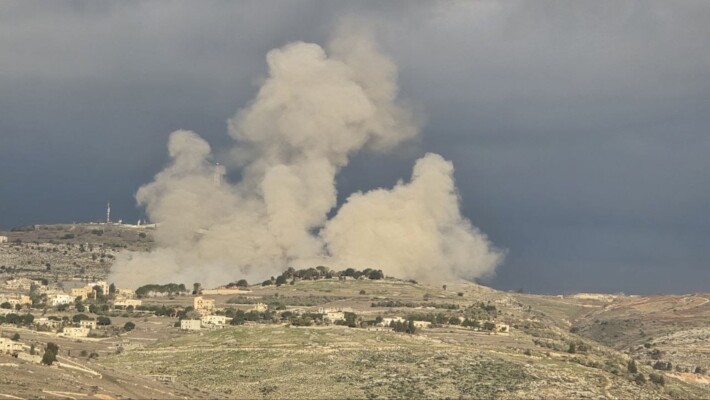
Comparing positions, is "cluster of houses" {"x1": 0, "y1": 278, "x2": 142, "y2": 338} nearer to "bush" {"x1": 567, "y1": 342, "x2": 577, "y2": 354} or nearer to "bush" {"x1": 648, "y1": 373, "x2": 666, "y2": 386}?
"bush" {"x1": 567, "y1": 342, "x2": 577, "y2": 354}

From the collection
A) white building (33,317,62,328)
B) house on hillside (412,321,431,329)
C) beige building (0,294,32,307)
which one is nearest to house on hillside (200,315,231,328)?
white building (33,317,62,328)

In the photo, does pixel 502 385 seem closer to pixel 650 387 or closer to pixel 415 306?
pixel 650 387

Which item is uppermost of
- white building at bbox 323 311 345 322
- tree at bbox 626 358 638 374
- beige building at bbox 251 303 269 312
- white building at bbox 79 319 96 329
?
beige building at bbox 251 303 269 312

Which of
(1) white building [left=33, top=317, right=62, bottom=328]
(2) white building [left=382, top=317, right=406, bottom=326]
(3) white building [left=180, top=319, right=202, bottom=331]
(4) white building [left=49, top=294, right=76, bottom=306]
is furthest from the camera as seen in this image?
(4) white building [left=49, top=294, right=76, bottom=306]

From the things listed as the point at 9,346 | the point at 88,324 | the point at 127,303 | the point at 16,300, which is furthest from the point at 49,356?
the point at 16,300

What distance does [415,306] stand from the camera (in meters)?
185

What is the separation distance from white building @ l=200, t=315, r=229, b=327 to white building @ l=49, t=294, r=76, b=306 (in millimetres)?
30680

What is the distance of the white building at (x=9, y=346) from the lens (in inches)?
4705

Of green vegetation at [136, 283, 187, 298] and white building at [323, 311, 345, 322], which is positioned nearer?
white building at [323, 311, 345, 322]

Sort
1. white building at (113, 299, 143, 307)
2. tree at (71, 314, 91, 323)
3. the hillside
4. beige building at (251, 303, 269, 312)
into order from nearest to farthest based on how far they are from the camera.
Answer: the hillside → tree at (71, 314, 91, 323) → beige building at (251, 303, 269, 312) → white building at (113, 299, 143, 307)

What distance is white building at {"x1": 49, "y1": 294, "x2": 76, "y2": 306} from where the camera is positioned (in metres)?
191

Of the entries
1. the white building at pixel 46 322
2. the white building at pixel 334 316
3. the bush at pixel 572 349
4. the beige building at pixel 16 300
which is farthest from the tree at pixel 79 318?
the bush at pixel 572 349

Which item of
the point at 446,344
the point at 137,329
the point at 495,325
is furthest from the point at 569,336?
the point at 137,329

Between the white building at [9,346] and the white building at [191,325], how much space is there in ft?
128
